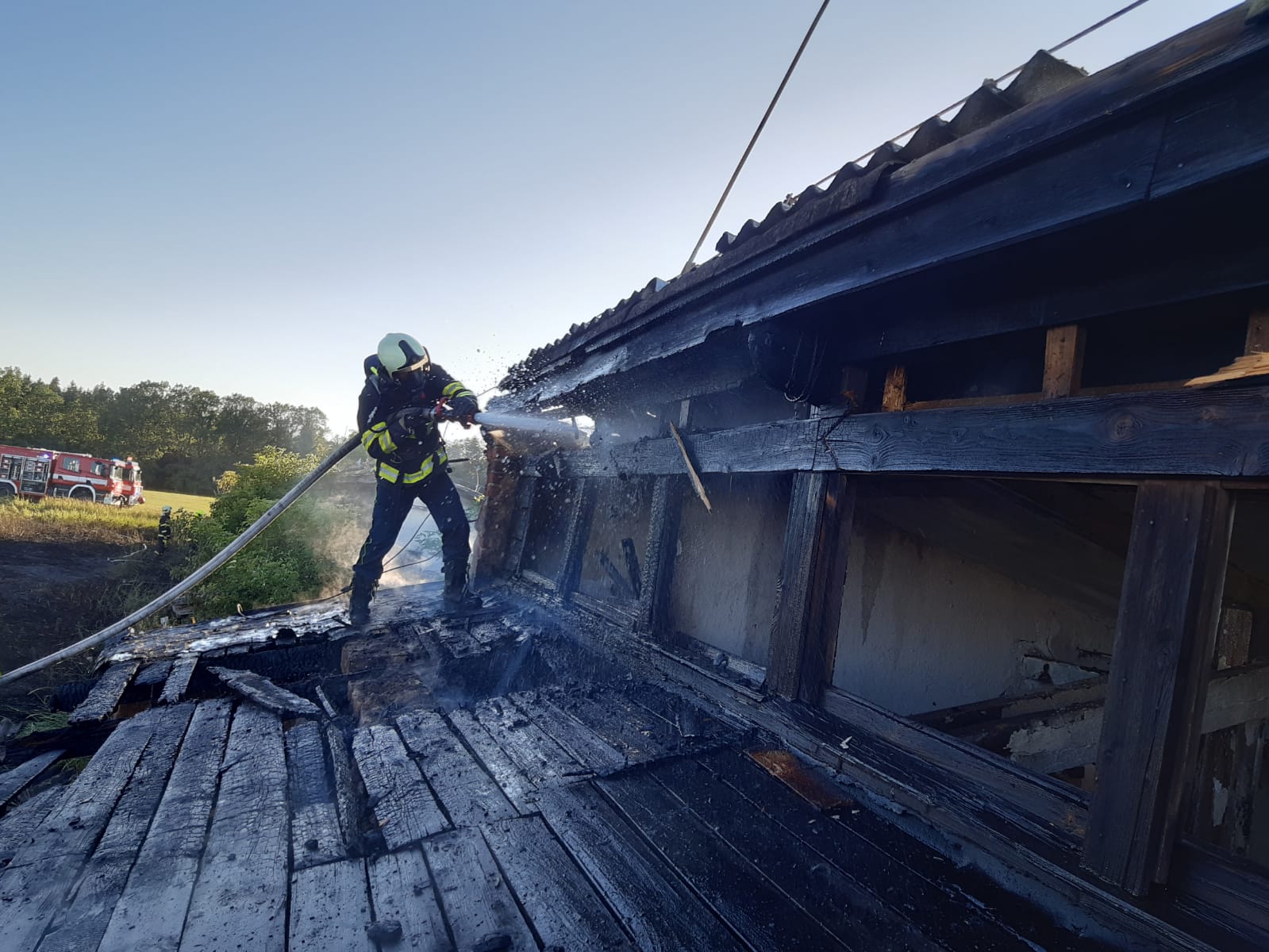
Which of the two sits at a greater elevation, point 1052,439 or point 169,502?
point 1052,439

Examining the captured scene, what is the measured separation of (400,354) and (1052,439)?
5.06 m

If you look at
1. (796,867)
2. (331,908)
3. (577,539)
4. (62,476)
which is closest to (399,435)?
(577,539)

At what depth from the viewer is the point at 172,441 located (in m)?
44.3

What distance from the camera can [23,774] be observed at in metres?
3.00

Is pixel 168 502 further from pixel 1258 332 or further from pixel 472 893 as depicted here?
pixel 1258 332

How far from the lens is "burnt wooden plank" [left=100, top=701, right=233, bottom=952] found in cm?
173

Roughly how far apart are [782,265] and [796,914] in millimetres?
2530

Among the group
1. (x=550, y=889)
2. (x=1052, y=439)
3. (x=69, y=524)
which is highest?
(x=1052, y=439)

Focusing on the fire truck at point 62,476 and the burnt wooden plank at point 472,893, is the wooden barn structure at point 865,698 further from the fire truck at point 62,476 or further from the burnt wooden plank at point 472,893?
the fire truck at point 62,476

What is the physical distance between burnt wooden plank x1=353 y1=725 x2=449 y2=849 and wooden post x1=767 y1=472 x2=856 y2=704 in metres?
1.71

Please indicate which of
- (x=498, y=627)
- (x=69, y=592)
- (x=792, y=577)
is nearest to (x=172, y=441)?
(x=69, y=592)

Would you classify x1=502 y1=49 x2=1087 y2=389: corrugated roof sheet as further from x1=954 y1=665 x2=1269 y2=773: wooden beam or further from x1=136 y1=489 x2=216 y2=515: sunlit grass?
x1=136 y1=489 x2=216 y2=515: sunlit grass

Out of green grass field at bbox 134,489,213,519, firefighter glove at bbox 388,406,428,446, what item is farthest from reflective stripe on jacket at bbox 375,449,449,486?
green grass field at bbox 134,489,213,519

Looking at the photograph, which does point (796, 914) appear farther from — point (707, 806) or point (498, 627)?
point (498, 627)
